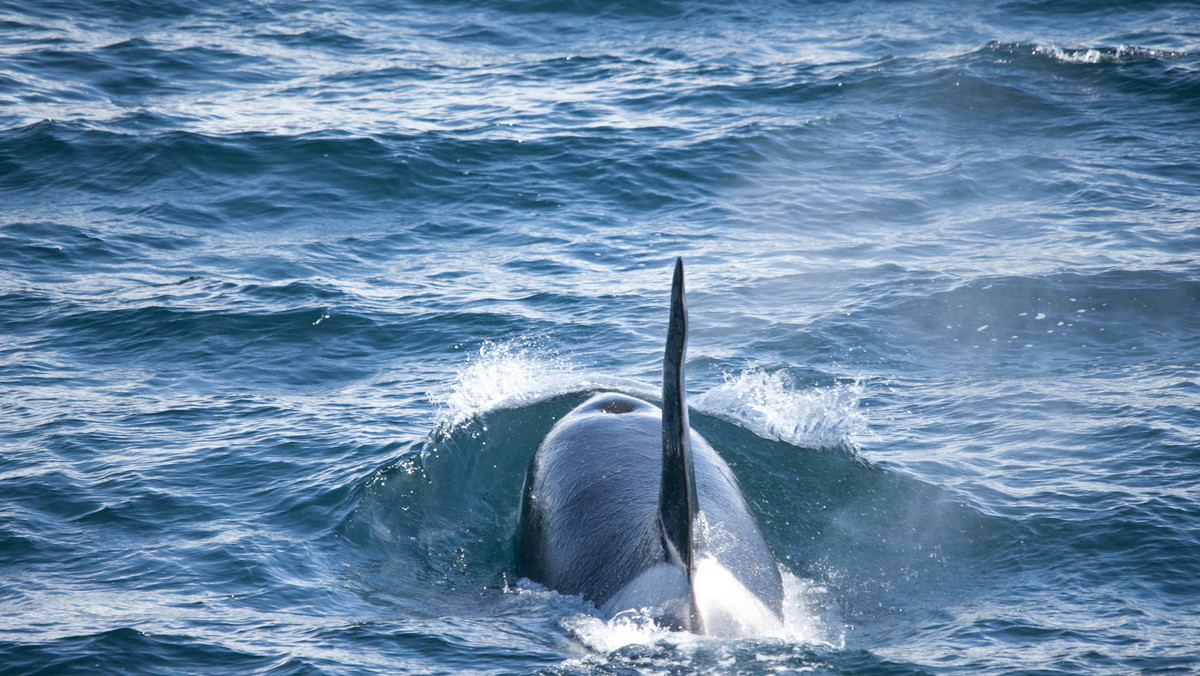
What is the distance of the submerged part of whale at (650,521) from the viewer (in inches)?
233

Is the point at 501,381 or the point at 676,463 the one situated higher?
the point at 676,463

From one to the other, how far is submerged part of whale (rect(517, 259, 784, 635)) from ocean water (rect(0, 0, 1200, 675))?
0.24 meters

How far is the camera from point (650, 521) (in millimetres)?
6629

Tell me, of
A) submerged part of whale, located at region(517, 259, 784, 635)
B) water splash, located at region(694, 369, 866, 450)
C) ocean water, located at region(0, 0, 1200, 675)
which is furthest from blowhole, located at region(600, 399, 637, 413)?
water splash, located at region(694, 369, 866, 450)

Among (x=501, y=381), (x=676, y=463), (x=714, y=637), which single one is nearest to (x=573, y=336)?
(x=501, y=381)

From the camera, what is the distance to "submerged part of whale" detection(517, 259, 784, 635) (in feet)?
19.4

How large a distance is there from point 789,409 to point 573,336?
3.23 meters

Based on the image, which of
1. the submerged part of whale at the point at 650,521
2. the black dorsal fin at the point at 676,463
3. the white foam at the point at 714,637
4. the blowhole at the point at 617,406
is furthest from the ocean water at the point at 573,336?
the blowhole at the point at 617,406

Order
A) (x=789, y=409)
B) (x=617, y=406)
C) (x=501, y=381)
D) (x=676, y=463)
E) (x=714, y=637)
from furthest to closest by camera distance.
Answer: (x=501, y=381)
(x=789, y=409)
(x=617, y=406)
(x=676, y=463)
(x=714, y=637)

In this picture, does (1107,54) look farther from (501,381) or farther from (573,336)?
(501,381)

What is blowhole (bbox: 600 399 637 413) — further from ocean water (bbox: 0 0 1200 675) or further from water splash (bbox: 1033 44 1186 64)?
water splash (bbox: 1033 44 1186 64)

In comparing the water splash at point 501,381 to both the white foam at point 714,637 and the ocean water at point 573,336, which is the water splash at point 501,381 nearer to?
the ocean water at point 573,336

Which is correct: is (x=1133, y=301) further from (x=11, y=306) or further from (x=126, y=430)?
(x=11, y=306)

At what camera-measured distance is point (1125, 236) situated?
559 inches
